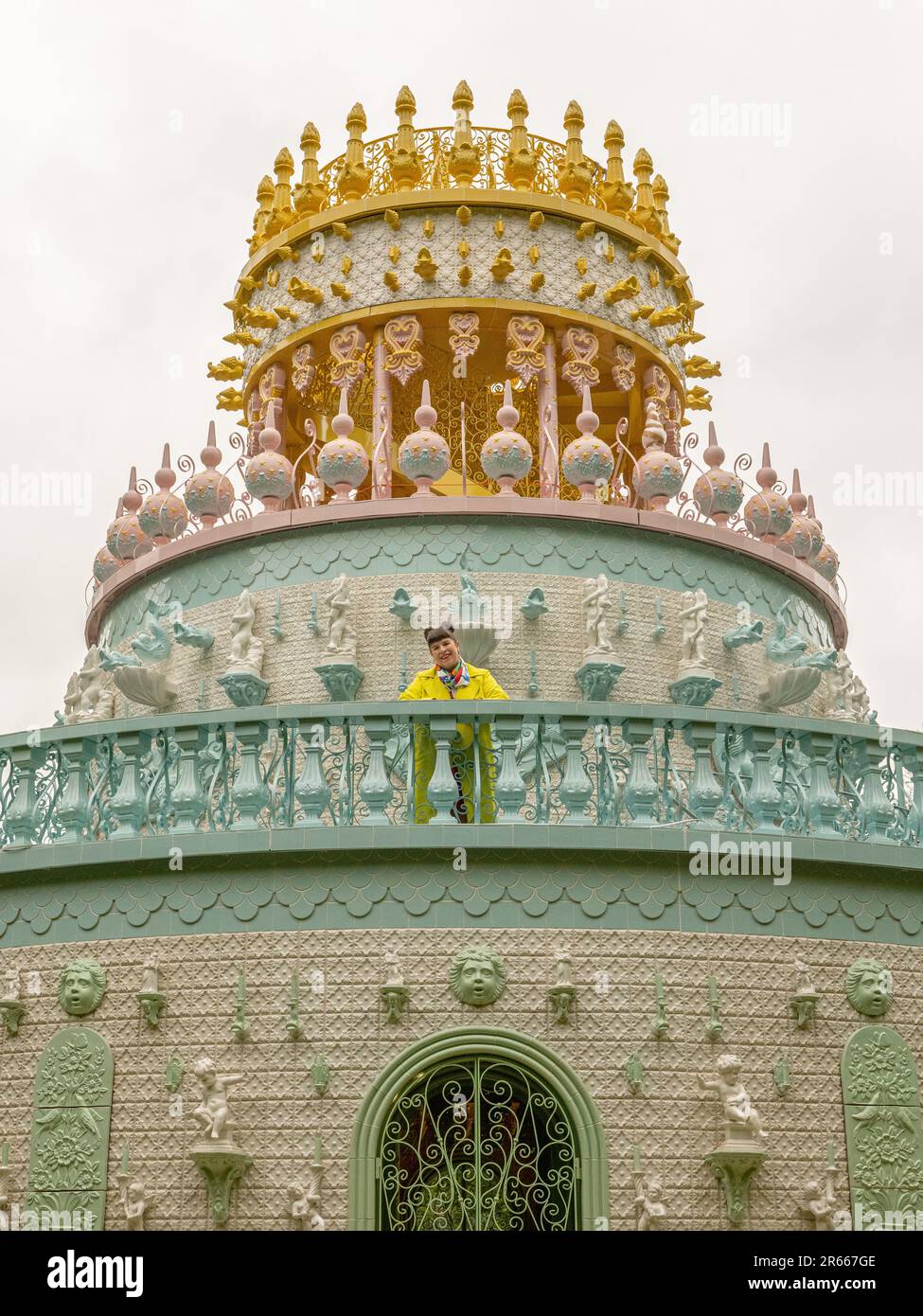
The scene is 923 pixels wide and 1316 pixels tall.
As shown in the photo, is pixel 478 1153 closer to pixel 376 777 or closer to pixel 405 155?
pixel 376 777

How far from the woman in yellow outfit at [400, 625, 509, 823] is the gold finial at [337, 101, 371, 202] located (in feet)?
25.9

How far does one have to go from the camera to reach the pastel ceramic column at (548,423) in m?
15.6

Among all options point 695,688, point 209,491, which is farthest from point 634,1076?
point 209,491

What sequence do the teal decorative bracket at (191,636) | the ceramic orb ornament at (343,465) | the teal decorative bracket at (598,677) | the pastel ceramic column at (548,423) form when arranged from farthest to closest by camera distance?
the pastel ceramic column at (548,423) → the ceramic orb ornament at (343,465) → the teal decorative bracket at (191,636) → the teal decorative bracket at (598,677)

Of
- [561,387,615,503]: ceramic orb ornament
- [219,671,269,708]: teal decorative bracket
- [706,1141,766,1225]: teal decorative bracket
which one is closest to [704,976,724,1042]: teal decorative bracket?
[706,1141,766,1225]: teal decorative bracket

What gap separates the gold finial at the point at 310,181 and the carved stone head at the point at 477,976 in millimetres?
9804

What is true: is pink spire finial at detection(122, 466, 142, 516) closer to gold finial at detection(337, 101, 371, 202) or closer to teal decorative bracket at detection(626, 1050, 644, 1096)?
gold finial at detection(337, 101, 371, 202)

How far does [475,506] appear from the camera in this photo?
534 inches

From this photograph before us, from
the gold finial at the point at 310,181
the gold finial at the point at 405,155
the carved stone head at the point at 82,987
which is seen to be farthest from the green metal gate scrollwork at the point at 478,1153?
the gold finial at the point at 310,181

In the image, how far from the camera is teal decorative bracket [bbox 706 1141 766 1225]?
9359 mm

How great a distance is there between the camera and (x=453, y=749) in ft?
33.2

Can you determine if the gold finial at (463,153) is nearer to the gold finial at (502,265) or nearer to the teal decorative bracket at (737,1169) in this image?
the gold finial at (502,265)
